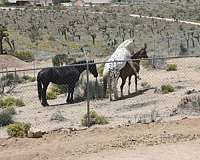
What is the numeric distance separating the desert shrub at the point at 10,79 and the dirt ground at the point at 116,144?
13992 mm

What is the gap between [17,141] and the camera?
15.2 m

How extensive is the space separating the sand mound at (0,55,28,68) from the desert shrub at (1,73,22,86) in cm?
596

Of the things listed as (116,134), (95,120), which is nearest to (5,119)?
(95,120)

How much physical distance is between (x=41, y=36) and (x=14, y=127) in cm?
4052

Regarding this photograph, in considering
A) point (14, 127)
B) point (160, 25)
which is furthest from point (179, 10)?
point (14, 127)

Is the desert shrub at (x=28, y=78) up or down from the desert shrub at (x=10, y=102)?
down

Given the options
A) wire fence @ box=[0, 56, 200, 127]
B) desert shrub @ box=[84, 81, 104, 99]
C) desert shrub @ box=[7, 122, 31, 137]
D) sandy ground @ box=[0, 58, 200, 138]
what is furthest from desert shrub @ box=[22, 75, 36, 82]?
desert shrub @ box=[7, 122, 31, 137]

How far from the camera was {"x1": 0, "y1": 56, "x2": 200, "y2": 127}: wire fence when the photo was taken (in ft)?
61.3

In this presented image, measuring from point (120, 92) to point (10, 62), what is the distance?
56.7ft

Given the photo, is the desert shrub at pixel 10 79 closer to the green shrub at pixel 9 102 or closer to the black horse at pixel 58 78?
the green shrub at pixel 9 102

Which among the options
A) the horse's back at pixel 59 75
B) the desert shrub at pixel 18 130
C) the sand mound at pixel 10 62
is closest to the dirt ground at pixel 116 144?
the desert shrub at pixel 18 130

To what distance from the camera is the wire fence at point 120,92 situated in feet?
61.3

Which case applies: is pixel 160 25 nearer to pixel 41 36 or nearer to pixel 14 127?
pixel 41 36

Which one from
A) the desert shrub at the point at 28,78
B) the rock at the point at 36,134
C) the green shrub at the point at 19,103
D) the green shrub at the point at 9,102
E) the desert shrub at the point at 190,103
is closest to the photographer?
the rock at the point at 36,134
